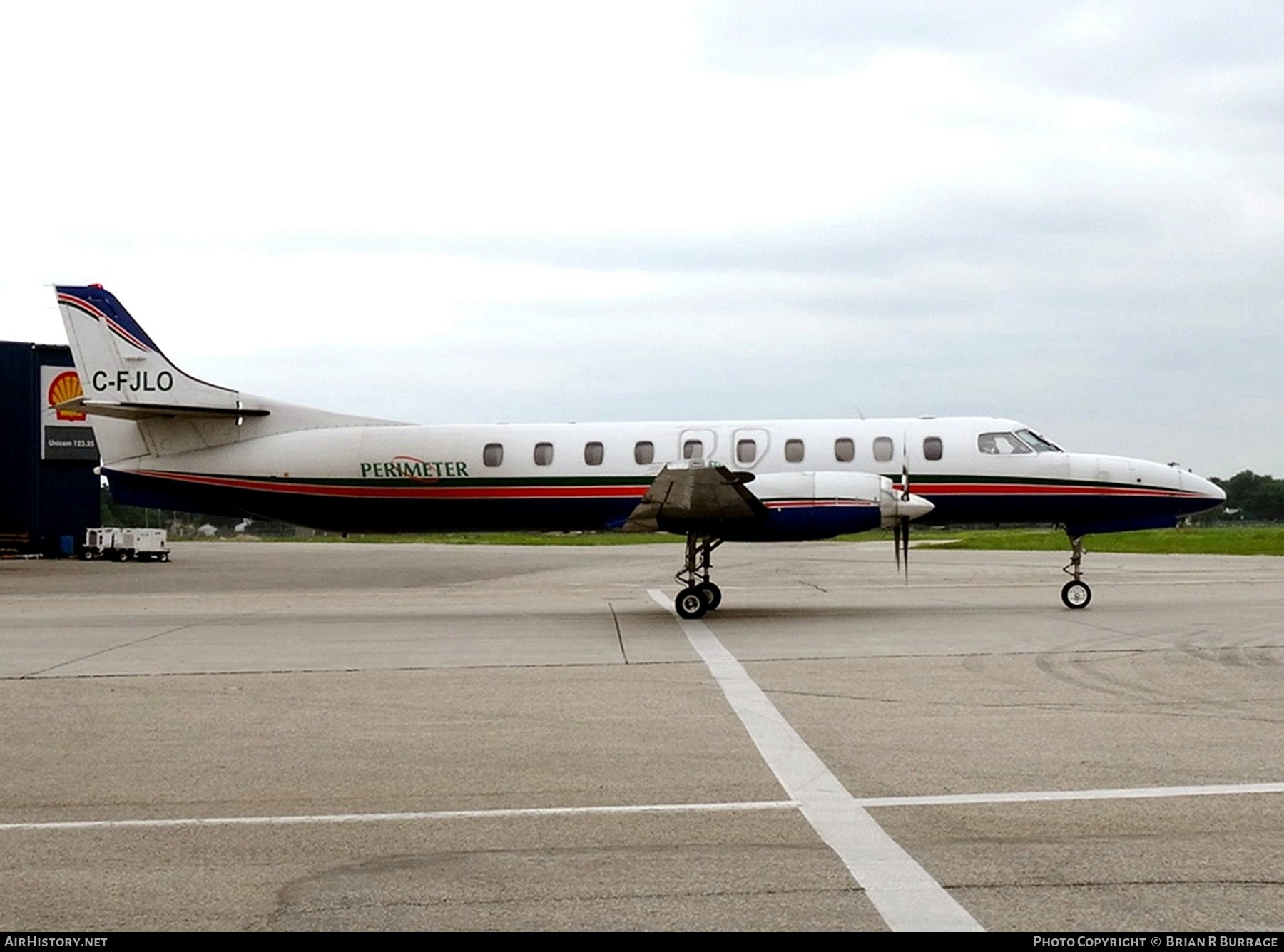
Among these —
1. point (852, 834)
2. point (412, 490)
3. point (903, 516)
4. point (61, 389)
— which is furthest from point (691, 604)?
point (61, 389)

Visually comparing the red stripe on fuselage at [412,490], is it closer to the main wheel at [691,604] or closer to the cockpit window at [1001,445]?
the main wheel at [691,604]

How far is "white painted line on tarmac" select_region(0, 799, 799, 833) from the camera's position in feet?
23.1

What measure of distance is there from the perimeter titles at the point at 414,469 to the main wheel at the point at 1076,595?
36.1 ft

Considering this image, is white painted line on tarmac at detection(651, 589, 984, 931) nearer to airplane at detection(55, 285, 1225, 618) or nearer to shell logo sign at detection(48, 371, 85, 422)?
airplane at detection(55, 285, 1225, 618)

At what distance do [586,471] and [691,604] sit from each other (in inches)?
177

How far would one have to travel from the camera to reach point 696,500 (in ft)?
61.9

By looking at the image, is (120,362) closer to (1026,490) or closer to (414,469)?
(414,469)

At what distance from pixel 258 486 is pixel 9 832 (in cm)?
1844

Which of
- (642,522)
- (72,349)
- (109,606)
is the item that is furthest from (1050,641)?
(72,349)

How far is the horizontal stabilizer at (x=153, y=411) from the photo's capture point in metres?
24.2

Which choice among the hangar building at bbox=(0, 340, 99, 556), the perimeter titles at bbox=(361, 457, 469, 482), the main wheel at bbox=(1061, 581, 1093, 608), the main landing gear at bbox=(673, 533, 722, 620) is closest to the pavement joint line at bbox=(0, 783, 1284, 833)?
the main landing gear at bbox=(673, 533, 722, 620)

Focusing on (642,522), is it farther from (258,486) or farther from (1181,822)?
(1181,822)

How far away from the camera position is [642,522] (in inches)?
777

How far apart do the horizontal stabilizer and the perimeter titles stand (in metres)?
2.93
